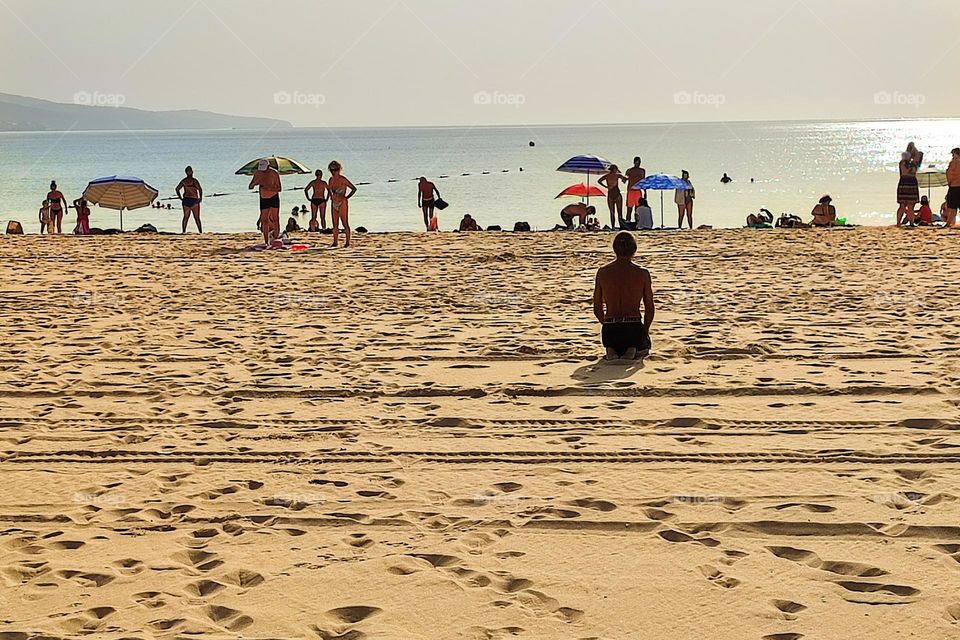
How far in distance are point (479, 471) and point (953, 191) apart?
14131 mm

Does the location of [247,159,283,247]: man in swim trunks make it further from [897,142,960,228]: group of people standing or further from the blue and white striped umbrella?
[897,142,960,228]: group of people standing

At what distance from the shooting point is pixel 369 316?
898cm

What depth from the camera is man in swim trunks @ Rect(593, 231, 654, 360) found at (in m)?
7.01

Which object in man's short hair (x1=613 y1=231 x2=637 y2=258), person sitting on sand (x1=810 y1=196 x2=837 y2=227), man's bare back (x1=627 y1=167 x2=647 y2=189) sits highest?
man's bare back (x1=627 y1=167 x2=647 y2=189)

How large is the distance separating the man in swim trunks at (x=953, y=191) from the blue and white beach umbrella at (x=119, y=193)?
1439cm

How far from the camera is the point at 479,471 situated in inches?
188

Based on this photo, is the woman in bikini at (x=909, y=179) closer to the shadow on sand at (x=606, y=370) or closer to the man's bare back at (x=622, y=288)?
the man's bare back at (x=622, y=288)

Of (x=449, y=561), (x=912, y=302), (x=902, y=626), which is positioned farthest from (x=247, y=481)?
(x=912, y=302)

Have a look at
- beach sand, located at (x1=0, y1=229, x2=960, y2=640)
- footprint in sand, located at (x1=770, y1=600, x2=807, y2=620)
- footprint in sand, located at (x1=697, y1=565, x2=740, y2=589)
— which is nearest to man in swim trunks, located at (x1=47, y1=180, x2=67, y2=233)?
beach sand, located at (x1=0, y1=229, x2=960, y2=640)

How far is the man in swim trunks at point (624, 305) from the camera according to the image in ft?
23.0

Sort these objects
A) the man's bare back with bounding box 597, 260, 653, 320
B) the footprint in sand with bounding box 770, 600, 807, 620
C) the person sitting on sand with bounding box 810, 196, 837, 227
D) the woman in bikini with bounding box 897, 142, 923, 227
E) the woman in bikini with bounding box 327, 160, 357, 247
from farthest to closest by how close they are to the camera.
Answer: the person sitting on sand with bounding box 810, 196, 837, 227 < the woman in bikini with bounding box 897, 142, 923, 227 < the woman in bikini with bounding box 327, 160, 357, 247 < the man's bare back with bounding box 597, 260, 653, 320 < the footprint in sand with bounding box 770, 600, 807, 620

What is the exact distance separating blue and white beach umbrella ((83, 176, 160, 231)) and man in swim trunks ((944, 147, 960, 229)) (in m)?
14.4

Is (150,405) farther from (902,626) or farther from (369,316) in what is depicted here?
(902,626)

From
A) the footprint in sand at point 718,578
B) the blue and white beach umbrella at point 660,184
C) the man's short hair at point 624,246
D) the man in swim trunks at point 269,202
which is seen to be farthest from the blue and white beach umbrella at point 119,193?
the footprint in sand at point 718,578
